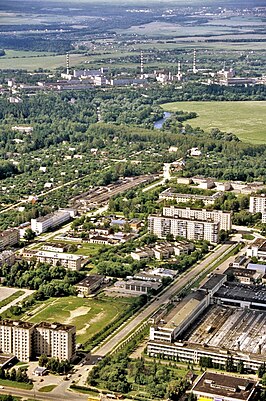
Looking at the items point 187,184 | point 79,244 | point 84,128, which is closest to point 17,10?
point 84,128

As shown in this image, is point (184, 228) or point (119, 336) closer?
point (119, 336)

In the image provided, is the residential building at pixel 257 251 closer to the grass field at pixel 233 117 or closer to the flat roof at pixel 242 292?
the flat roof at pixel 242 292

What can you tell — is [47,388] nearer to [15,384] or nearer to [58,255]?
[15,384]

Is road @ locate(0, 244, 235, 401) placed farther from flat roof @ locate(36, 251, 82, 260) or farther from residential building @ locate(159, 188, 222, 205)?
residential building @ locate(159, 188, 222, 205)

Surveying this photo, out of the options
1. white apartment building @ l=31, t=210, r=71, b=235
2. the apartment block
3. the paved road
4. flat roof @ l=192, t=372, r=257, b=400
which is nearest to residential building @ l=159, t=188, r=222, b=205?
white apartment building @ l=31, t=210, r=71, b=235

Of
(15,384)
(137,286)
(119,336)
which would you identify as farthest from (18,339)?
(137,286)
